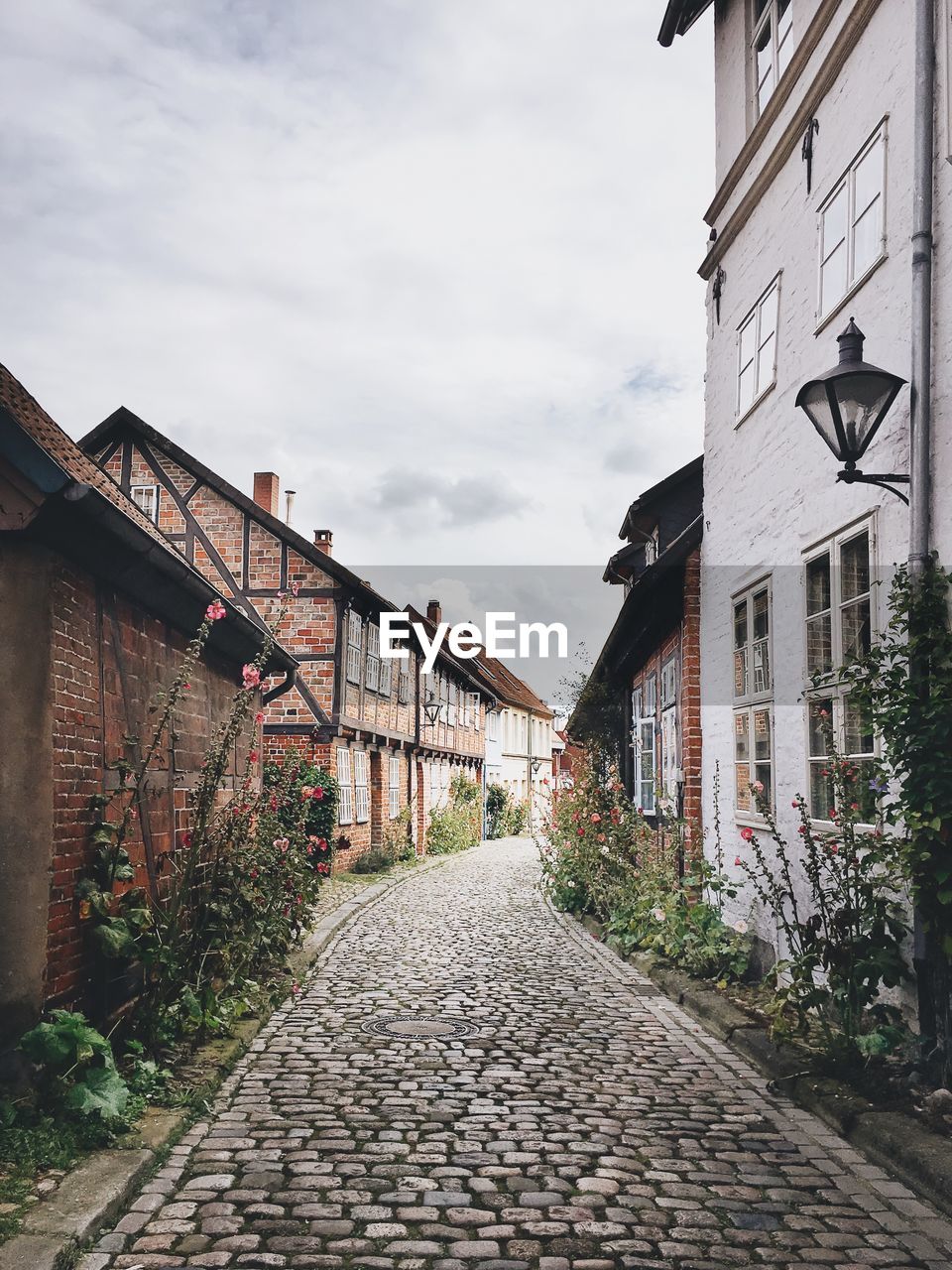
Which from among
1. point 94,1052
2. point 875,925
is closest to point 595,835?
point 875,925

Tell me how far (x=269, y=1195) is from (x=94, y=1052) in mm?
1117

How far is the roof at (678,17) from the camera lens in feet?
35.9

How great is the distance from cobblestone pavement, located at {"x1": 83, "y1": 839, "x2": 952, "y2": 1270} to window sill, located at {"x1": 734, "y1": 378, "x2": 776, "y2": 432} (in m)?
4.63

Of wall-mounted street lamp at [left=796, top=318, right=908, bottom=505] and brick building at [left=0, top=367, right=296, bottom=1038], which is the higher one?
wall-mounted street lamp at [left=796, top=318, right=908, bottom=505]

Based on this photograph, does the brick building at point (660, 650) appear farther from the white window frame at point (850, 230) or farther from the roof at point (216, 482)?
the roof at point (216, 482)

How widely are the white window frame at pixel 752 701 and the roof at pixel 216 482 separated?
11347 mm

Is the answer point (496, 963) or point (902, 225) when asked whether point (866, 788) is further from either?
point (496, 963)

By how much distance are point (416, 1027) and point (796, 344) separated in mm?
5373

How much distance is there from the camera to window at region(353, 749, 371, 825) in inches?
859

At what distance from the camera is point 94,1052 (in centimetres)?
498

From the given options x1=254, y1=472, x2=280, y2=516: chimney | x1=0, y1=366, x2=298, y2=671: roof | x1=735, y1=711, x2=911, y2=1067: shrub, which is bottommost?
x1=735, y1=711, x2=911, y2=1067: shrub

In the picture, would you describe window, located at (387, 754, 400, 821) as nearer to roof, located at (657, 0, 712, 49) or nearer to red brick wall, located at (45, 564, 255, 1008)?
roof, located at (657, 0, 712, 49)

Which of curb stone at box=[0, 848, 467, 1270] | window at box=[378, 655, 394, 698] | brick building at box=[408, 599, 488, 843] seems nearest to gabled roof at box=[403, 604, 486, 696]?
brick building at box=[408, 599, 488, 843]

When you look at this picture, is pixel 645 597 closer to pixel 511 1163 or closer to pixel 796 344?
pixel 796 344
